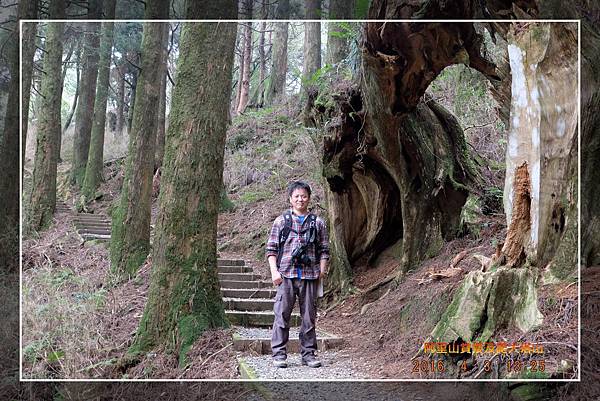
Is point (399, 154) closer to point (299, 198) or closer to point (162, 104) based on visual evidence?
point (299, 198)

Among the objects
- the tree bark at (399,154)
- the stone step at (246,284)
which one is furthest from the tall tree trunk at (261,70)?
the stone step at (246,284)

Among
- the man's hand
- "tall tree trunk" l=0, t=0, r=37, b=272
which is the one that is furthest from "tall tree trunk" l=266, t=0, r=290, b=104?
the man's hand

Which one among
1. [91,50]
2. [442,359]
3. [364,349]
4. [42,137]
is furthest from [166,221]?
[91,50]

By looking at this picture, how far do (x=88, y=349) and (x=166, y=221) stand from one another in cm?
118

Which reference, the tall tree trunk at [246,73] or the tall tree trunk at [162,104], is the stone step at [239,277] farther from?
the tall tree trunk at [246,73]

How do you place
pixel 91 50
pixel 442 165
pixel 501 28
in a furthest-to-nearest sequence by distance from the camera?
pixel 91 50 < pixel 442 165 < pixel 501 28

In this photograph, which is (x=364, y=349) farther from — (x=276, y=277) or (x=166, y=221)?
(x=166, y=221)

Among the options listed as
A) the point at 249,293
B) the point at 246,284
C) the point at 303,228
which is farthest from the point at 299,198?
the point at 246,284

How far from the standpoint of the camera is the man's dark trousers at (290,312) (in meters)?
4.06

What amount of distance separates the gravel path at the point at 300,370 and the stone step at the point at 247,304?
107 centimetres

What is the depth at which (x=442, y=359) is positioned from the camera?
401 centimetres

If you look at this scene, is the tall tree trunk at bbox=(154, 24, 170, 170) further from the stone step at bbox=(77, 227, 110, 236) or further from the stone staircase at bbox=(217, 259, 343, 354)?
the stone staircase at bbox=(217, 259, 343, 354)

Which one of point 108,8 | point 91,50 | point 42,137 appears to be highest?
point 108,8

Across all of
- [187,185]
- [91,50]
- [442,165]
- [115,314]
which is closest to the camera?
[187,185]
